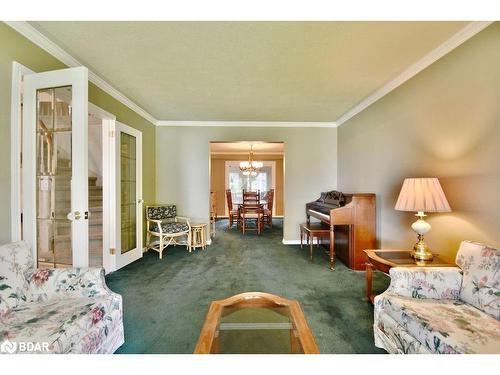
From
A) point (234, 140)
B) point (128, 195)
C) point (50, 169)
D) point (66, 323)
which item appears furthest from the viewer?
point (234, 140)

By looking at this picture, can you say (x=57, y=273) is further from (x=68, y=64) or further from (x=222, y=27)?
(x=222, y=27)

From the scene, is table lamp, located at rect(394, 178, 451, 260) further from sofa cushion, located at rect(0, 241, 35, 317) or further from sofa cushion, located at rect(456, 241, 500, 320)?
sofa cushion, located at rect(0, 241, 35, 317)

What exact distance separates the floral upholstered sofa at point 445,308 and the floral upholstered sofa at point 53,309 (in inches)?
68.8

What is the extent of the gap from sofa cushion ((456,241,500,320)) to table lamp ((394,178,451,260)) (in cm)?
31

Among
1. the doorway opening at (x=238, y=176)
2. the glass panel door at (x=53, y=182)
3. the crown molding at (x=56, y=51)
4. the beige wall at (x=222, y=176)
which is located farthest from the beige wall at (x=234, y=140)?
the beige wall at (x=222, y=176)

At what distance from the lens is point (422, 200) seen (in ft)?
5.56

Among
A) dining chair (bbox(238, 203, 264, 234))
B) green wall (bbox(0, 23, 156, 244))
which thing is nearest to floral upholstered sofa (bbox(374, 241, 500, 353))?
green wall (bbox(0, 23, 156, 244))

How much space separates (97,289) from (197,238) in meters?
2.67

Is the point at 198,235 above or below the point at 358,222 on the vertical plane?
below

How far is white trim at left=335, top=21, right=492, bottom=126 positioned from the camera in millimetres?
1624

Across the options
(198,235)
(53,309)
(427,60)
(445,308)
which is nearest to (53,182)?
(53,309)

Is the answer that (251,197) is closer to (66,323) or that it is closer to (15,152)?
(15,152)

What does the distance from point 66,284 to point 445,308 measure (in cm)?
236
